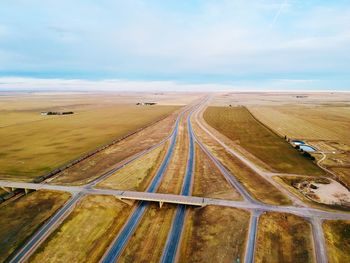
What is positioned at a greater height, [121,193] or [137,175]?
[121,193]

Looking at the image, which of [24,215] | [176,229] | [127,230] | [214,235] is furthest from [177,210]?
[24,215]

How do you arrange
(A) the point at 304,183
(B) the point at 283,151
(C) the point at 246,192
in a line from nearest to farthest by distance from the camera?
1. (C) the point at 246,192
2. (A) the point at 304,183
3. (B) the point at 283,151

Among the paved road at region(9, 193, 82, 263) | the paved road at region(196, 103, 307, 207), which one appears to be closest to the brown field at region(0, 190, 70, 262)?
the paved road at region(9, 193, 82, 263)

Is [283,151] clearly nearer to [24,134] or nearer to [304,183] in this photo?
[304,183]

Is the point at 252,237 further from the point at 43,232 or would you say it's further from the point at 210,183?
the point at 43,232

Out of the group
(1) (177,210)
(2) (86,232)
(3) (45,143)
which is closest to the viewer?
(2) (86,232)

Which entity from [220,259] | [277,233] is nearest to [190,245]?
[220,259]
